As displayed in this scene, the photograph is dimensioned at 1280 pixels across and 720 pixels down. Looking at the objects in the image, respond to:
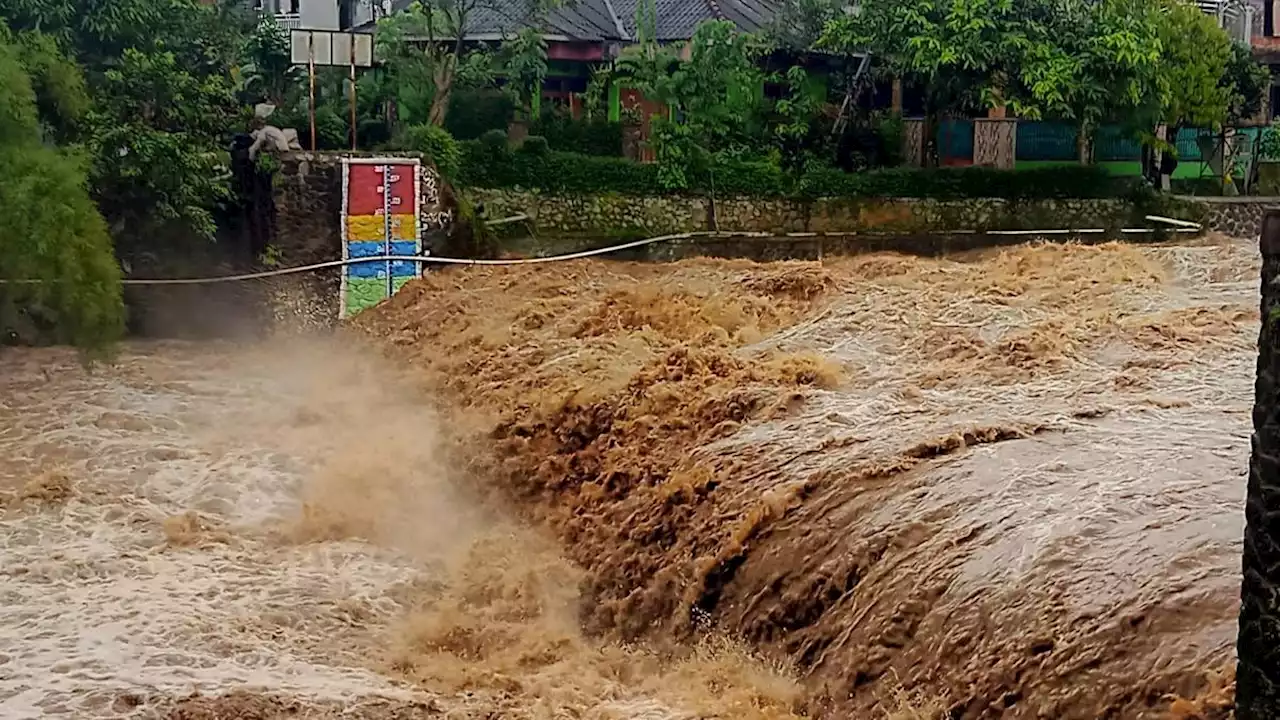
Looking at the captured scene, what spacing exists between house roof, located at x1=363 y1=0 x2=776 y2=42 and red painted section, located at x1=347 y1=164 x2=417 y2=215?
143 inches

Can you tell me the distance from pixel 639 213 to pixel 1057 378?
891cm

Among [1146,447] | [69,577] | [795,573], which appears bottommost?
[69,577]

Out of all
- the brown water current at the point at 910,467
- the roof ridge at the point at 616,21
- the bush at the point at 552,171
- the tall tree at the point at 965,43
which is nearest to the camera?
the brown water current at the point at 910,467

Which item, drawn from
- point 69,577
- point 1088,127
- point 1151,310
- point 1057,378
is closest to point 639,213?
point 1088,127

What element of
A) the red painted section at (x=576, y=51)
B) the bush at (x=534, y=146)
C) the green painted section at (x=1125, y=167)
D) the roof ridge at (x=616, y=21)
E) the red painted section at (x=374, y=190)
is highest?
the roof ridge at (x=616, y=21)

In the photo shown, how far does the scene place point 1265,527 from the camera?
3.67 metres

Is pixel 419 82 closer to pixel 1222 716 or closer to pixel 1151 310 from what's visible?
pixel 1151 310

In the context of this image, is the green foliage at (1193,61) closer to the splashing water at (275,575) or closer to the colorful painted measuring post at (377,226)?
the colorful painted measuring post at (377,226)

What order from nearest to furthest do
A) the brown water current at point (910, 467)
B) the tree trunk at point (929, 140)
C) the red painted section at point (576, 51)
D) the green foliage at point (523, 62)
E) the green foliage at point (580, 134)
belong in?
1. the brown water current at point (910, 467)
2. the green foliage at point (523, 62)
3. the green foliage at point (580, 134)
4. the tree trunk at point (929, 140)
5. the red painted section at point (576, 51)

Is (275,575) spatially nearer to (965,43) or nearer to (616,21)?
(965,43)

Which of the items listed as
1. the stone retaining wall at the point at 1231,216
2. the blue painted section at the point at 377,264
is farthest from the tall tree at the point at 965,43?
the blue painted section at the point at 377,264

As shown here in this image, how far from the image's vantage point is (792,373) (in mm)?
9109

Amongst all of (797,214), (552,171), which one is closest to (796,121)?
(797,214)

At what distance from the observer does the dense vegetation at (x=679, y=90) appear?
1386cm
